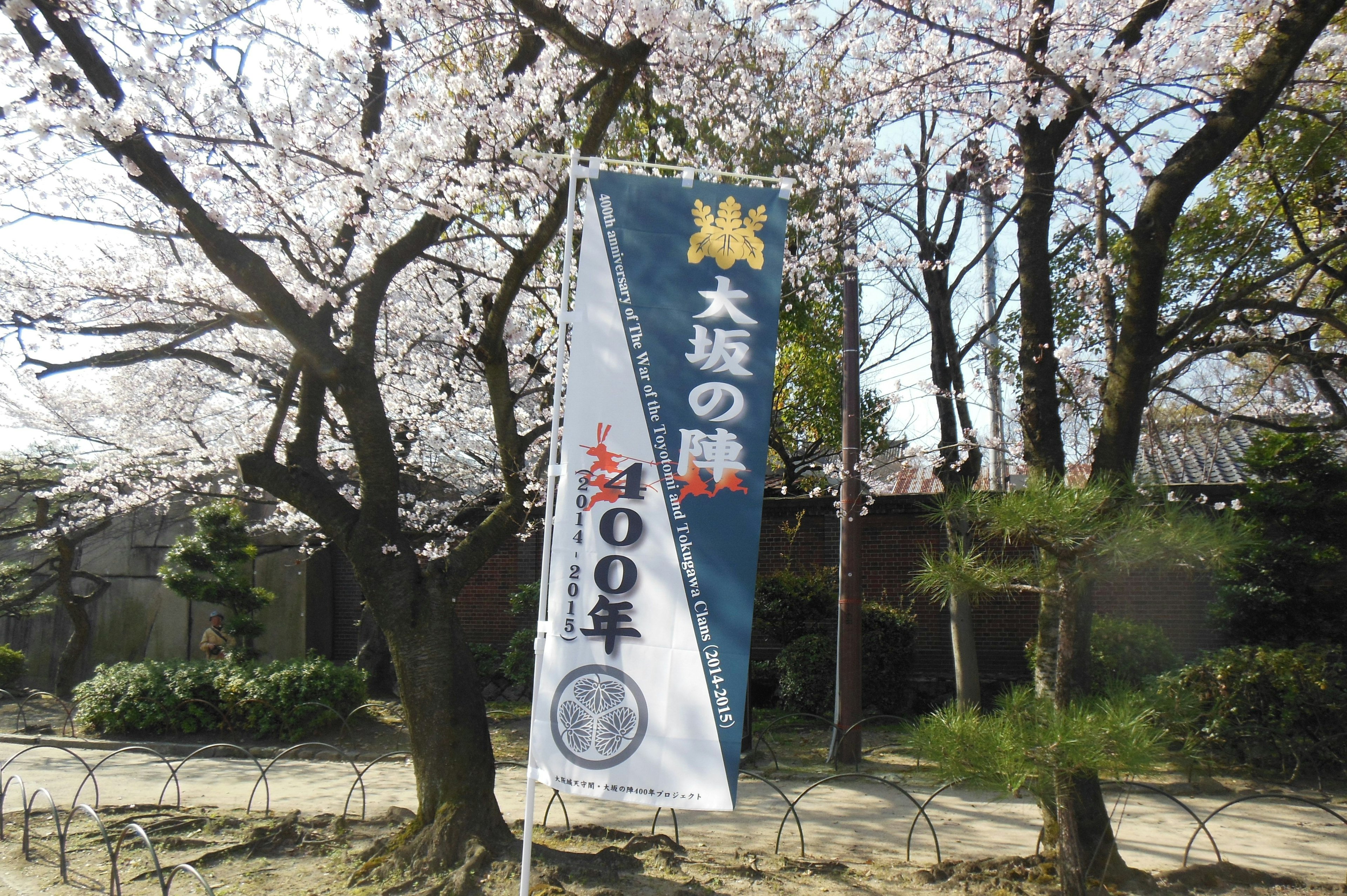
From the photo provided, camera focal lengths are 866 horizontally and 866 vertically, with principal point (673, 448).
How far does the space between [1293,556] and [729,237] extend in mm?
8824

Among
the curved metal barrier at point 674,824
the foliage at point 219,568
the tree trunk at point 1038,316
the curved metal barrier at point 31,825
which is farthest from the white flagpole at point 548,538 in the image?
the foliage at point 219,568

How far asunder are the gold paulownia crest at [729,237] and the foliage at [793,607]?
857 cm

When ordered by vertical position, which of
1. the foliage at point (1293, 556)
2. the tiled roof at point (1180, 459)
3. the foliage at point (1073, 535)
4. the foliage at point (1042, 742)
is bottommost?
the foliage at point (1042, 742)

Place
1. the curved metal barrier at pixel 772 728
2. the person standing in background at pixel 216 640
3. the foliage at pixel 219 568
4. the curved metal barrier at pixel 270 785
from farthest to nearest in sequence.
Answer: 1. the foliage at pixel 219 568
2. the person standing in background at pixel 216 640
3. the curved metal barrier at pixel 772 728
4. the curved metal barrier at pixel 270 785

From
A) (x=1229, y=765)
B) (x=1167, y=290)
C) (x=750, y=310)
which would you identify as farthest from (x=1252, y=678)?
(x=750, y=310)

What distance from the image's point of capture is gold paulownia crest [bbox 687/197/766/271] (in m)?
3.79

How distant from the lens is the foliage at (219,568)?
41.2ft

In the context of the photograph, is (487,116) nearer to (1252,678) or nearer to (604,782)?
(604,782)

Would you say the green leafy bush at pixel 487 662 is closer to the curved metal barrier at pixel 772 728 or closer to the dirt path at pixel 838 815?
the dirt path at pixel 838 815

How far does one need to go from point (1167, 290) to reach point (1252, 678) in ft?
14.2

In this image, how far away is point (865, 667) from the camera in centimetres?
1103

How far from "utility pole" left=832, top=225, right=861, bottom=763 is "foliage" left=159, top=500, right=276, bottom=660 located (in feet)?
27.9

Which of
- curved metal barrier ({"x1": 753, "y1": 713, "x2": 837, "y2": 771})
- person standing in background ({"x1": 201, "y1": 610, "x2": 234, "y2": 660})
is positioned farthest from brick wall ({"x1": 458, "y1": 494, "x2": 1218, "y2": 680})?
person standing in background ({"x1": 201, "y1": 610, "x2": 234, "y2": 660})

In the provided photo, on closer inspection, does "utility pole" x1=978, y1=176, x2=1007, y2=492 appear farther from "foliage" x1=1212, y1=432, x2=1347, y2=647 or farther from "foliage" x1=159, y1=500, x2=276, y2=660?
"foliage" x1=159, y1=500, x2=276, y2=660
